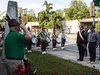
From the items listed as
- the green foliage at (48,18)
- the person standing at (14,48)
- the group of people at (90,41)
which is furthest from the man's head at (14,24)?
the green foliage at (48,18)

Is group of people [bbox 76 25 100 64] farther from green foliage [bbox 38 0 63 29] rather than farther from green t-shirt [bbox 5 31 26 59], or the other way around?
green foliage [bbox 38 0 63 29]

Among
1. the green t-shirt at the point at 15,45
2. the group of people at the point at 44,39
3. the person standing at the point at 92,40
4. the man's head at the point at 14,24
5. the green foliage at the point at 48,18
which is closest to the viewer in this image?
the man's head at the point at 14,24

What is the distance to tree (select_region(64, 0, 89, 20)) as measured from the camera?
108 metres

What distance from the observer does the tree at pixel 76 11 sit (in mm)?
107688

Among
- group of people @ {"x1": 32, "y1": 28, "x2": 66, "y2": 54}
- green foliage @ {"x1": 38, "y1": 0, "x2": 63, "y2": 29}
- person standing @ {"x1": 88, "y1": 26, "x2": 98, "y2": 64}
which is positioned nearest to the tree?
green foliage @ {"x1": 38, "y1": 0, "x2": 63, "y2": 29}

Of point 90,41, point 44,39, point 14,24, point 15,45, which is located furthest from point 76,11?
point 14,24

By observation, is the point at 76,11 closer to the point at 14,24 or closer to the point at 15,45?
the point at 15,45

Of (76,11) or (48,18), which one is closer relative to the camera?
(48,18)

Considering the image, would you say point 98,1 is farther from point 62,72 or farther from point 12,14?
point 62,72

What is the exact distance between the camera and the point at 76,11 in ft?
364

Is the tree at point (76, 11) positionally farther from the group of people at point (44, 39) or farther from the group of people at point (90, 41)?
the group of people at point (90, 41)

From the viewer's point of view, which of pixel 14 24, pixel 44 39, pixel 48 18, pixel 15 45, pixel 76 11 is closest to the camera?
pixel 14 24

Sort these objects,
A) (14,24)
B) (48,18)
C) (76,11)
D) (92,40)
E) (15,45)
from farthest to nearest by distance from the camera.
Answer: (76,11)
(48,18)
(92,40)
(15,45)
(14,24)

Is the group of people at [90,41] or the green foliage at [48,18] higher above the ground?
the green foliage at [48,18]
